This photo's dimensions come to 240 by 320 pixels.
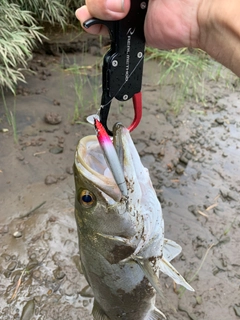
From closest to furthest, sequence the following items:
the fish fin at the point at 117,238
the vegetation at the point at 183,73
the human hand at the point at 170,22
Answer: the fish fin at the point at 117,238 < the human hand at the point at 170,22 < the vegetation at the point at 183,73

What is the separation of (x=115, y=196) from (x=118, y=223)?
116 millimetres

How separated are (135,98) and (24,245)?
179 cm

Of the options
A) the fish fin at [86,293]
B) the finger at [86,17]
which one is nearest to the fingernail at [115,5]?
the finger at [86,17]

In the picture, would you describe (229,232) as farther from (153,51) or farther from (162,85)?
(153,51)

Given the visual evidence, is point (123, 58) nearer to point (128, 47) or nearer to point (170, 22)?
point (128, 47)

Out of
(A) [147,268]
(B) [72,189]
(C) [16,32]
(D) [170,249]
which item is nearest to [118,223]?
(A) [147,268]

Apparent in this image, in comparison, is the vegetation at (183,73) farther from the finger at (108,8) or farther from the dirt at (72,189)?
the finger at (108,8)

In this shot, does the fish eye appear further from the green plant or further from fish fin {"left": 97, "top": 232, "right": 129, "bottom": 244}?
the green plant

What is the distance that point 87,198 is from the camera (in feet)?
4.70

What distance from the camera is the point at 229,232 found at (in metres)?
3.22

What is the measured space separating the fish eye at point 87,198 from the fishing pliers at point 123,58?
0.30m

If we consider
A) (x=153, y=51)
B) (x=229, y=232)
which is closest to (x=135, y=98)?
(x=229, y=232)

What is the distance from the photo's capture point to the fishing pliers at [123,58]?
152cm

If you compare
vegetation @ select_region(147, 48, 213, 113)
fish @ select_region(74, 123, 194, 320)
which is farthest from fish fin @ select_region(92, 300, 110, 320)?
vegetation @ select_region(147, 48, 213, 113)
